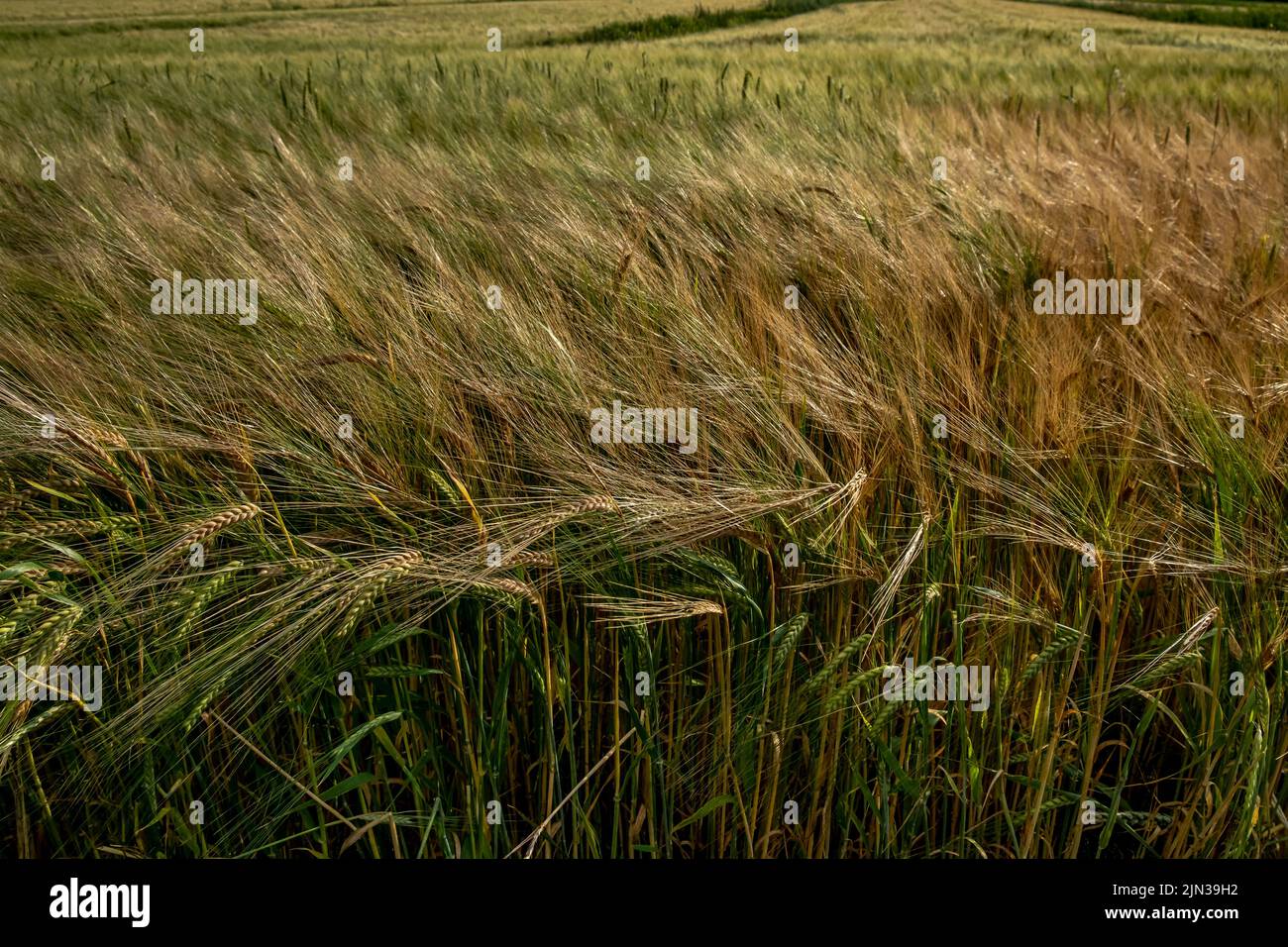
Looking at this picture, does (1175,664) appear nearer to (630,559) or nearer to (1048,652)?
(1048,652)

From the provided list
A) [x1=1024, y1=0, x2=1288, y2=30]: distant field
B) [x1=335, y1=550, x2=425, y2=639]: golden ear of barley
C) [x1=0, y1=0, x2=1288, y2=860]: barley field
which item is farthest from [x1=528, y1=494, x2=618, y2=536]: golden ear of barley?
[x1=1024, y1=0, x2=1288, y2=30]: distant field

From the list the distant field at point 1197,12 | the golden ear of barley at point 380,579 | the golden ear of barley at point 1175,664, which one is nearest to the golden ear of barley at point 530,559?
the golden ear of barley at point 380,579

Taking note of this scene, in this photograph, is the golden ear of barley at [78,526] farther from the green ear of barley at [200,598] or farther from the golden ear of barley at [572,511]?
the golden ear of barley at [572,511]

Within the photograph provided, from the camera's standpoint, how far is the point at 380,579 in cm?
112

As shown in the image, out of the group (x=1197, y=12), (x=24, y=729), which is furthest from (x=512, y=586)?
(x=1197, y=12)

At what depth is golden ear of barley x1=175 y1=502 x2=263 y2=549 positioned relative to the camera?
1.12 metres

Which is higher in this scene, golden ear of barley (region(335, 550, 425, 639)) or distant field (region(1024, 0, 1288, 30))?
distant field (region(1024, 0, 1288, 30))

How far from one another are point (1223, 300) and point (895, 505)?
976 millimetres

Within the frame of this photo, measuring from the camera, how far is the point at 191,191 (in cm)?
256

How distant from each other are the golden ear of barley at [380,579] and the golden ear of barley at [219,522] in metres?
0.18

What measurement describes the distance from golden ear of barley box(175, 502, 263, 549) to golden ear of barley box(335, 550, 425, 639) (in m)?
0.18

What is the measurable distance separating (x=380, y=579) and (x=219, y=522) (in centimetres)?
22

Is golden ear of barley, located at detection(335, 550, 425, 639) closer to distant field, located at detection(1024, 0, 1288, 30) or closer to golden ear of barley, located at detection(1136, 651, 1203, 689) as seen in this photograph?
golden ear of barley, located at detection(1136, 651, 1203, 689)

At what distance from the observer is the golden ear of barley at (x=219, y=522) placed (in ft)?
3.66
